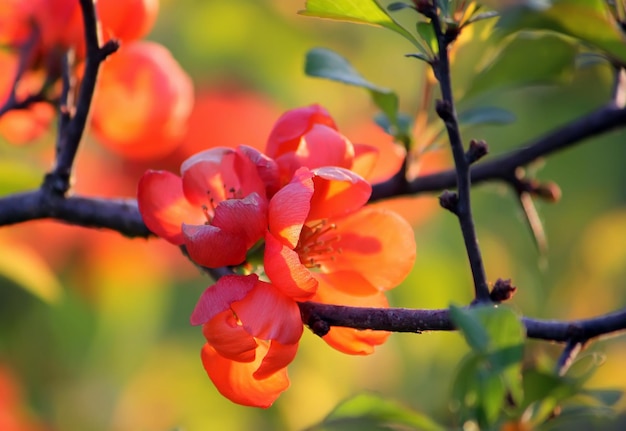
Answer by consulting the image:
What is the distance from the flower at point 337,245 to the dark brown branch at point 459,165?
0.08m

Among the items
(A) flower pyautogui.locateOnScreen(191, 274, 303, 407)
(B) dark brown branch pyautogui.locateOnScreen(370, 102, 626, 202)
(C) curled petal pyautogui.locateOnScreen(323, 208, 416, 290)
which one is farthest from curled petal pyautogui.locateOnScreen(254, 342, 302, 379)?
(B) dark brown branch pyautogui.locateOnScreen(370, 102, 626, 202)

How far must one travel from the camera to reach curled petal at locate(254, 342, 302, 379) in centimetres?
69

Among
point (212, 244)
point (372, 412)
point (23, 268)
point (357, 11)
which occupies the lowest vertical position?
point (23, 268)

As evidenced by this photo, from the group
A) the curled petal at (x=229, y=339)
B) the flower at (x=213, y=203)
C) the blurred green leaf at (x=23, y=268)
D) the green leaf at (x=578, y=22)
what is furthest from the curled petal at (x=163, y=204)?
the blurred green leaf at (x=23, y=268)

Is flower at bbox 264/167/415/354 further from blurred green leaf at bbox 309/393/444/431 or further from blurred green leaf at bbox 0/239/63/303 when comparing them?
blurred green leaf at bbox 0/239/63/303

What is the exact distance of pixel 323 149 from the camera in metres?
0.76

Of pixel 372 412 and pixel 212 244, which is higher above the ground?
pixel 212 244

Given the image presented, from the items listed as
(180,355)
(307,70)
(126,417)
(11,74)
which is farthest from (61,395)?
(307,70)

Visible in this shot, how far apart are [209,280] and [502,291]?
4.08 feet

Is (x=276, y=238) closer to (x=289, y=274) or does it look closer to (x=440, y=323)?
(x=289, y=274)

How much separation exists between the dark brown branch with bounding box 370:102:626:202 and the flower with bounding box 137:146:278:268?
0.27 metres

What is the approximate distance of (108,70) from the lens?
3.67ft

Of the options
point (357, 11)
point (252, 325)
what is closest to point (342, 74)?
point (357, 11)

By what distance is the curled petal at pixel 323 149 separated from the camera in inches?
30.0
